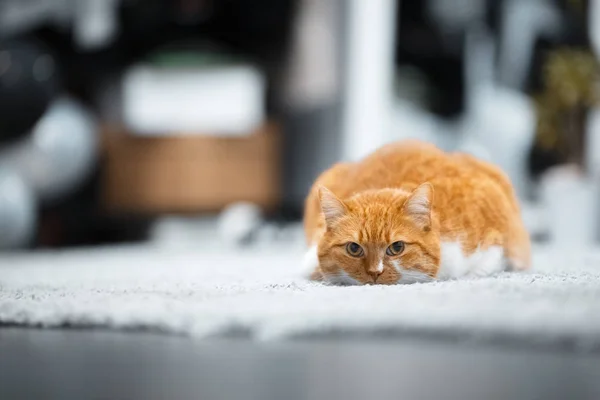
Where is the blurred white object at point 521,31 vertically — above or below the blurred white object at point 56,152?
above

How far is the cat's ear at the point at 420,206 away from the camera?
1.05 meters

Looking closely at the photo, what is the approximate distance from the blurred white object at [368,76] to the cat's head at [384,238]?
88.3 inches

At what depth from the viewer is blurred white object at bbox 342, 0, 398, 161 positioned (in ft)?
11.0

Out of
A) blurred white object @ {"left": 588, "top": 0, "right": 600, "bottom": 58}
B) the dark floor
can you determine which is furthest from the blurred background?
the dark floor

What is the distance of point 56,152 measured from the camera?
2971 millimetres

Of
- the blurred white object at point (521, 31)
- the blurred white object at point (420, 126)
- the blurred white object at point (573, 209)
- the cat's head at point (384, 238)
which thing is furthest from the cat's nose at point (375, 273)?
the blurred white object at point (521, 31)

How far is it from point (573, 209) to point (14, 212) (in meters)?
1.91

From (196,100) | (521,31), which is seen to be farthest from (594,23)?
(196,100)

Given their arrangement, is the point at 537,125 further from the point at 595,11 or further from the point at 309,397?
the point at 309,397

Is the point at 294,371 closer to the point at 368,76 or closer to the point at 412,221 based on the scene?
the point at 412,221

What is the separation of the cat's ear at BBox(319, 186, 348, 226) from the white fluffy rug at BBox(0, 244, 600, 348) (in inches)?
4.1

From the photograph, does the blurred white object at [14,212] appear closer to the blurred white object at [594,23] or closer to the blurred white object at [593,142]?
the blurred white object at [593,142]

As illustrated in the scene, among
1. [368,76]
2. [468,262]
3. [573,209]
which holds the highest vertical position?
[368,76]

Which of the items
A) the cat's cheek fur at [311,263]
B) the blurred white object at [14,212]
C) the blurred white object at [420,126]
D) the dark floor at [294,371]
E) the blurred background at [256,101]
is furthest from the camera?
the blurred white object at [420,126]
